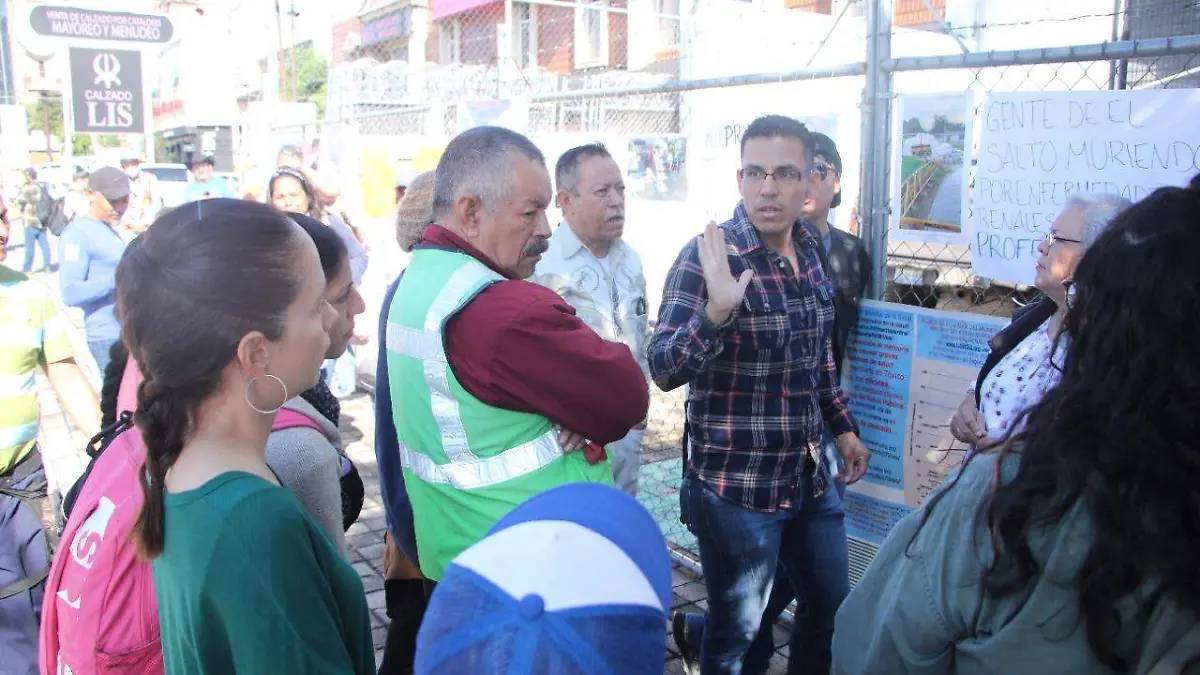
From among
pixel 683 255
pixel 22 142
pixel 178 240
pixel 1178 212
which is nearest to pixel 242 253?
pixel 178 240

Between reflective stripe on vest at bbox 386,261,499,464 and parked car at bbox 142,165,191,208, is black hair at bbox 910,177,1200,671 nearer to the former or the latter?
reflective stripe on vest at bbox 386,261,499,464

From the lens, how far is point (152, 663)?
1.45 meters

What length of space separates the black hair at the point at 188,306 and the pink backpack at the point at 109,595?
4.7 inches

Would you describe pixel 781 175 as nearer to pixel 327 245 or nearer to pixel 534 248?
pixel 534 248

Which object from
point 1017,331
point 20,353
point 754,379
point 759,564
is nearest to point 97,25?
point 20,353

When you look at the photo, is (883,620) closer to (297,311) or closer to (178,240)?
(297,311)

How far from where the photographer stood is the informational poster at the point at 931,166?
3.17 m

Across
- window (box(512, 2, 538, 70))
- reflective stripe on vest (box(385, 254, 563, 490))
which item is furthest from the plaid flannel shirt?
window (box(512, 2, 538, 70))

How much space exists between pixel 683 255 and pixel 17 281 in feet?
7.84

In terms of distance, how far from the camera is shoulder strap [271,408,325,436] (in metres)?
1.87

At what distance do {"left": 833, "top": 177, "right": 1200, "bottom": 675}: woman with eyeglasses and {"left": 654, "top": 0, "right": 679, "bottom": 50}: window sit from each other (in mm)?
18731

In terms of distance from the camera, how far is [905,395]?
11.3 ft

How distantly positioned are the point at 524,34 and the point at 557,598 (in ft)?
88.9

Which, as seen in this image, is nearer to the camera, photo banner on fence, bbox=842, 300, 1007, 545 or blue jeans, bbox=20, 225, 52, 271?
photo banner on fence, bbox=842, 300, 1007, 545
